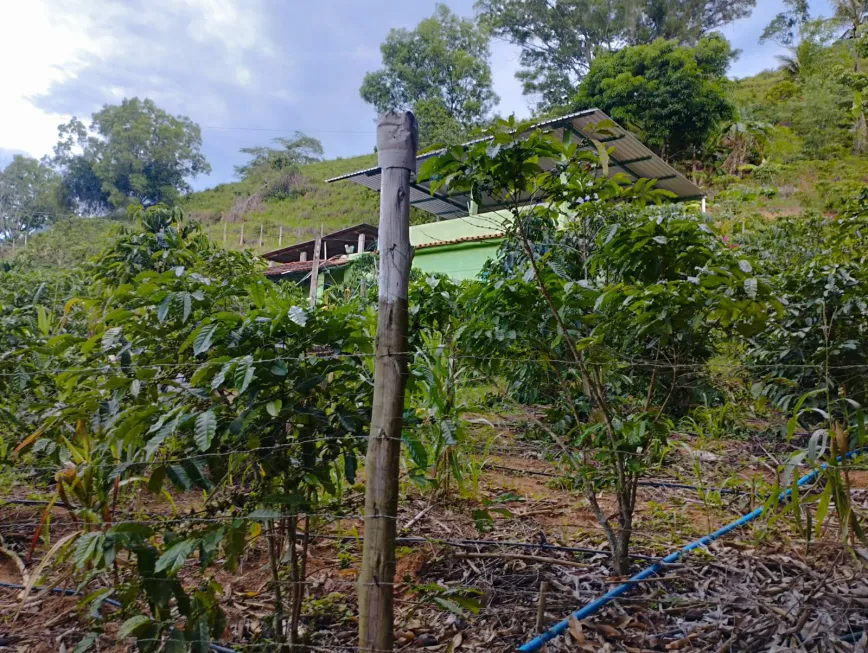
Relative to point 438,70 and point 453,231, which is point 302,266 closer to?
point 453,231

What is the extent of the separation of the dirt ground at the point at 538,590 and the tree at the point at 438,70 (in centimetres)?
2513

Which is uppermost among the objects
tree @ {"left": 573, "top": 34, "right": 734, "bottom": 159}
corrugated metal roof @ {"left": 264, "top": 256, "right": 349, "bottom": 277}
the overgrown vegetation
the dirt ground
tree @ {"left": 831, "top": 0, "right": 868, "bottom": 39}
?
tree @ {"left": 831, "top": 0, "right": 868, "bottom": 39}

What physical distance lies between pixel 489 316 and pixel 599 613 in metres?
1.17

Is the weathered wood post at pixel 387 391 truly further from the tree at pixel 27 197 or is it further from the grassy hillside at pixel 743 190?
the tree at pixel 27 197

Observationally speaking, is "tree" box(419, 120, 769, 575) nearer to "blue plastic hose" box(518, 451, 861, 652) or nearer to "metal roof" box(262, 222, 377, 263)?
"blue plastic hose" box(518, 451, 861, 652)

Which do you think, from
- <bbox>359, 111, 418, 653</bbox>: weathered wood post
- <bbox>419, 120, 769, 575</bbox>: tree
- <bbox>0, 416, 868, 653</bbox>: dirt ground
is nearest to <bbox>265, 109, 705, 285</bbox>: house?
<bbox>0, 416, 868, 653</bbox>: dirt ground

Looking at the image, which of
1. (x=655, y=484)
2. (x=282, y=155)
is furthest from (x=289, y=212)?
(x=655, y=484)

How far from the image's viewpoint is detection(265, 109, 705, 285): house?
35.0 ft

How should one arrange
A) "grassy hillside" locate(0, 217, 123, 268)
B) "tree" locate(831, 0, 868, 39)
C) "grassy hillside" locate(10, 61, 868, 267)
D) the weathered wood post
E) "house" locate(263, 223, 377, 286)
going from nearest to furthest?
the weathered wood post < "house" locate(263, 223, 377, 286) < "grassy hillside" locate(10, 61, 868, 267) < "grassy hillside" locate(0, 217, 123, 268) < "tree" locate(831, 0, 868, 39)

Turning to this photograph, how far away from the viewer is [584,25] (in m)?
24.5

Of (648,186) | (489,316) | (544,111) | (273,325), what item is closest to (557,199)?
(648,186)

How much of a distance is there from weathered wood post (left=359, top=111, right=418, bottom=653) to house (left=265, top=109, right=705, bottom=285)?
712 centimetres

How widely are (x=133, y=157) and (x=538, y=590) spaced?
149 feet

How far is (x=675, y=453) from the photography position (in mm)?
4367
